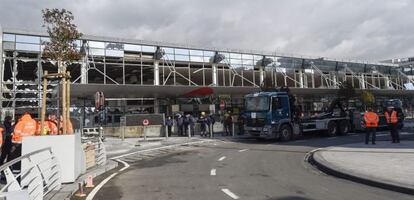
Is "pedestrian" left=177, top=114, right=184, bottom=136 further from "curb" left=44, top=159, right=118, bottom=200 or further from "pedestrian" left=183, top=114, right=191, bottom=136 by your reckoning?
"curb" left=44, top=159, right=118, bottom=200

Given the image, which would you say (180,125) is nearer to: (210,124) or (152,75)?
(210,124)

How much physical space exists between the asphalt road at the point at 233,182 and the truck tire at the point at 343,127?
43.5 feet

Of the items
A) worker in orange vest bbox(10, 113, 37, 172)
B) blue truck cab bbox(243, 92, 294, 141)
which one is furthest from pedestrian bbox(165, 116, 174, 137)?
worker in orange vest bbox(10, 113, 37, 172)

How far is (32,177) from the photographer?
309 inches

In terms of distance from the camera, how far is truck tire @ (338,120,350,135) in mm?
28397

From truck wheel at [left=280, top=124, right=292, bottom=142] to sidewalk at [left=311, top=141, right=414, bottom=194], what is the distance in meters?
7.47

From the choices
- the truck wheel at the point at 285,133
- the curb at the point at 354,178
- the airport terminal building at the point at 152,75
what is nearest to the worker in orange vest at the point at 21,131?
the curb at the point at 354,178

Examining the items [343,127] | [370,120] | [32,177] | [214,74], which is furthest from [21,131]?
[214,74]

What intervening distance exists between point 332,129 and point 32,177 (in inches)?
908

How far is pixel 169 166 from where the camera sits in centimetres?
1476

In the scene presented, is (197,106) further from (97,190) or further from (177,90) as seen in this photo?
(97,190)

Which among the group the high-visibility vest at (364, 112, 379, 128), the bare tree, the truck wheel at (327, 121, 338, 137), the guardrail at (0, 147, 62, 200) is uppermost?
the bare tree

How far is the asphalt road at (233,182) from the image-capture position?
29.6 ft

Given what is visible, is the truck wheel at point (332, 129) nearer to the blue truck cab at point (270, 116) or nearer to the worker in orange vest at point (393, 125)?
the blue truck cab at point (270, 116)
